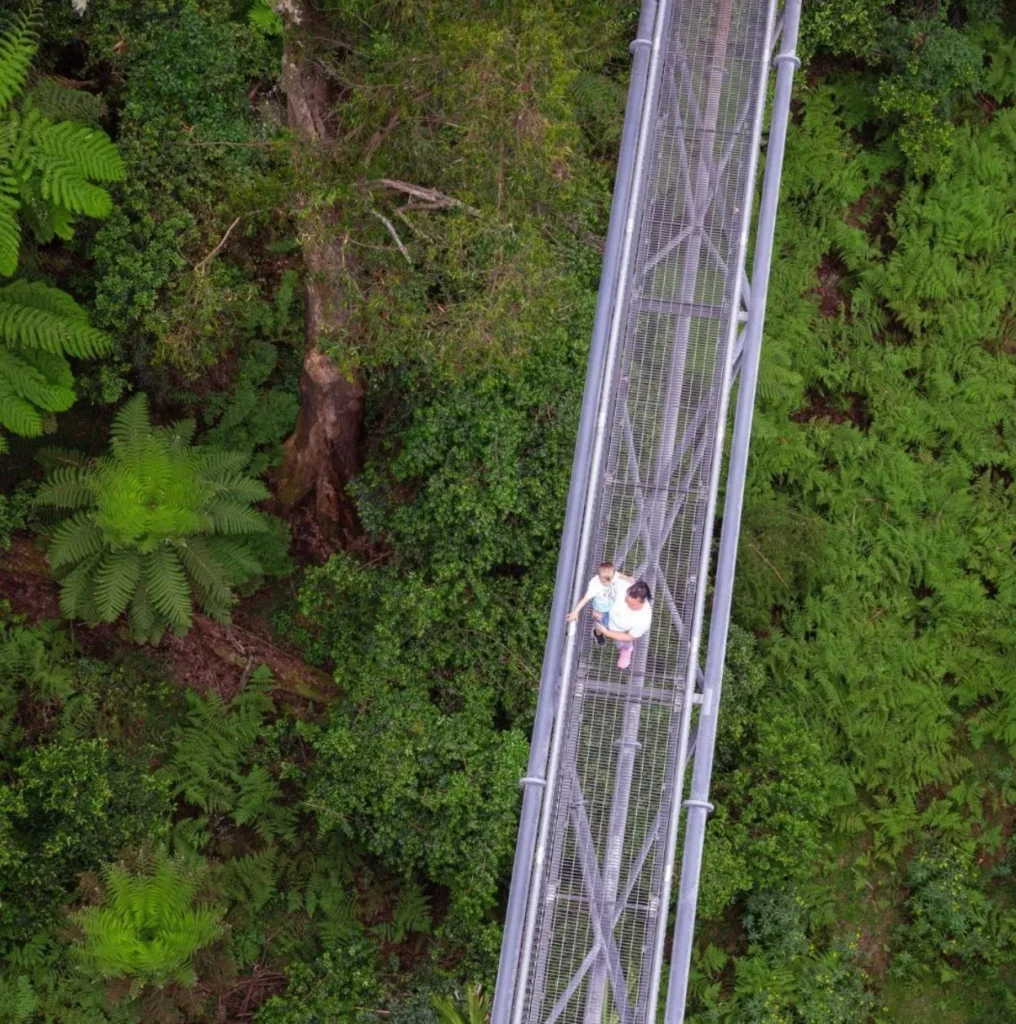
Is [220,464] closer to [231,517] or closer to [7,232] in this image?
[231,517]

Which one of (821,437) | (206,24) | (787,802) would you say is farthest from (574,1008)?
(206,24)

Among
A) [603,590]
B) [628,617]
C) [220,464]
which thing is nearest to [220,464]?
[220,464]

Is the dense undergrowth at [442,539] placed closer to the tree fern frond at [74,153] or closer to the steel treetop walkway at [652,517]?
the tree fern frond at [74,153]

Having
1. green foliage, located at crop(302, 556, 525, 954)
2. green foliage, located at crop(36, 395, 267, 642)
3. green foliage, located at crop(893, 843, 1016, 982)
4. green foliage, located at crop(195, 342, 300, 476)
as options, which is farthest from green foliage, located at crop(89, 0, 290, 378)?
green foliage, located at crop(893, 843, 1016, 982)

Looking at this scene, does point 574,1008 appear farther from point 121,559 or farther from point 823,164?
point 823,164

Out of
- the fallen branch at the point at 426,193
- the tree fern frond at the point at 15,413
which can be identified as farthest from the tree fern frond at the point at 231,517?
the fallen branch at the point at 426,193

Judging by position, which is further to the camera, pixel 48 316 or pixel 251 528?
pixel 251 528
